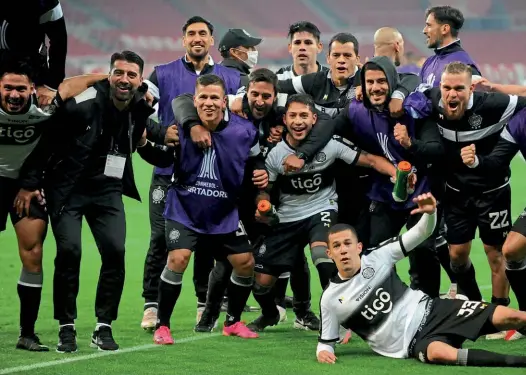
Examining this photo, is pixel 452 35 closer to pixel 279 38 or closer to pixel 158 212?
pixel 158 212

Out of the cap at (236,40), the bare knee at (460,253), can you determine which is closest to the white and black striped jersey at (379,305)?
the bare knee at (460,253)

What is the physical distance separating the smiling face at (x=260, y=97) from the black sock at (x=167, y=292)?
4.40 ft

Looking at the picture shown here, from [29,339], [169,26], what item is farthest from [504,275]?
[169,26]

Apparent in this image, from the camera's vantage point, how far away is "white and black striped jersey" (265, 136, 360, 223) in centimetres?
837

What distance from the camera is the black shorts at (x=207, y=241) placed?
800 centimetres

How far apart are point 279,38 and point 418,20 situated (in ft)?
13.1

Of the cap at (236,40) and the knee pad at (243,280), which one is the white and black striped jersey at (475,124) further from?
the cap at (236,40)

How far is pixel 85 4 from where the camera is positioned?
3416cm

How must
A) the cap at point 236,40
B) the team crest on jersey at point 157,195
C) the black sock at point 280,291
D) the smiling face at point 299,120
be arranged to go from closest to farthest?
the smiling face at point 299,120
the team crest on jersey at point 157,195
the black sock at point 280,291
the cap at point 236,40

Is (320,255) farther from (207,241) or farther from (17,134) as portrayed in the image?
(17,134)

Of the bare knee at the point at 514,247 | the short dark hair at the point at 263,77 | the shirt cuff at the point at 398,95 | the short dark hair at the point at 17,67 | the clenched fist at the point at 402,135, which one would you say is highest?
the short dark hair at the point at 263,77

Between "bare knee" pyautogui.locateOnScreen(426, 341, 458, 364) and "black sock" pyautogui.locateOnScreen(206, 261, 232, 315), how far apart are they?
6.50 ft

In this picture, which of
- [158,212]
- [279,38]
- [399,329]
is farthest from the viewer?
[279,38]

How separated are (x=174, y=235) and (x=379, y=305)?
1.59 meters
